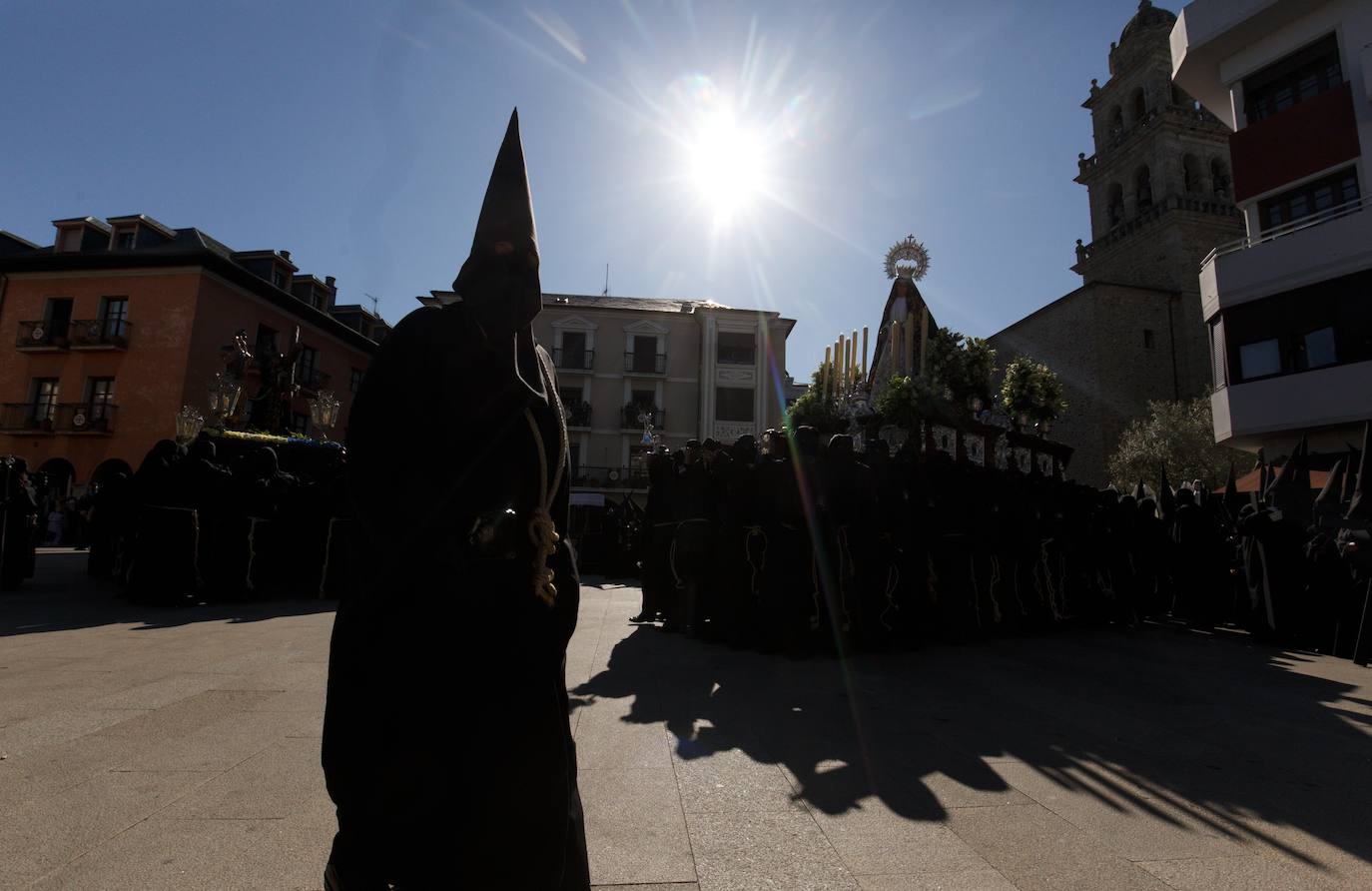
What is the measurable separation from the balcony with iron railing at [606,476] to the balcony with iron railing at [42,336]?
21.7 meters

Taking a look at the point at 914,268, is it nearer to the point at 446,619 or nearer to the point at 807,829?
the point at 807,829

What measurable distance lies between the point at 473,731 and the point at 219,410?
48.7 ft

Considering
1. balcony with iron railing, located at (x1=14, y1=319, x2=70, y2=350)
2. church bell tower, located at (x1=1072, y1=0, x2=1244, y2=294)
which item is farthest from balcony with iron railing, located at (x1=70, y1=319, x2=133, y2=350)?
church bell tower, located at (x1=1072, y1=0, x2=1244, y2=294)

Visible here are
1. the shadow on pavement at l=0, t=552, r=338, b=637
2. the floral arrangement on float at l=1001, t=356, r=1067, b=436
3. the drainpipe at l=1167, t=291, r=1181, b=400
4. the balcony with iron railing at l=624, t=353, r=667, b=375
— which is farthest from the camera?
the balcony with iron railing at l=624, t=353, r=667, b=375

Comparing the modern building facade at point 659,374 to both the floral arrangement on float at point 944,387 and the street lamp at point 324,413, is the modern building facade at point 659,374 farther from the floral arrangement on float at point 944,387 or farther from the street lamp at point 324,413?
the floral arrangement on float at point 944,387

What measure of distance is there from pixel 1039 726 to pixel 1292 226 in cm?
2236

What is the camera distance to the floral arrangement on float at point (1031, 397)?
510 inches

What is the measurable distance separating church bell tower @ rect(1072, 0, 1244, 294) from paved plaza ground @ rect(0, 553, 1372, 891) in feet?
127

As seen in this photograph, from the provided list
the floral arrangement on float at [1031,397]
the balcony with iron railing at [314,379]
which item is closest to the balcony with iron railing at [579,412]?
the balcony with iron railing at [314,379]

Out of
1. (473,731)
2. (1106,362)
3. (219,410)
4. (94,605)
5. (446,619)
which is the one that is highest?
(1106,362)

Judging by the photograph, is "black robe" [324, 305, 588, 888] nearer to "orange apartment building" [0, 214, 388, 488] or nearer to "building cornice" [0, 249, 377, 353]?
"orange apartment building" [0, 214, 388, 488]

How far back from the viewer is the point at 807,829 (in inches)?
108

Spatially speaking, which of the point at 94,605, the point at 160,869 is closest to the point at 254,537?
the point at 94,605

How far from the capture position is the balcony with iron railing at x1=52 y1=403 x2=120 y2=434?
86.7ft
